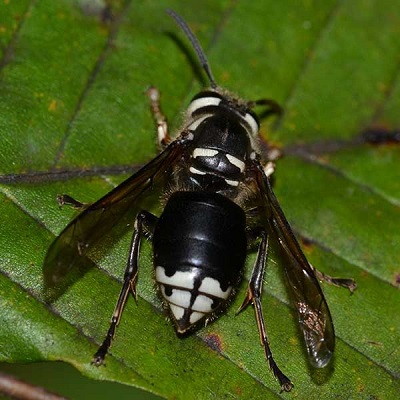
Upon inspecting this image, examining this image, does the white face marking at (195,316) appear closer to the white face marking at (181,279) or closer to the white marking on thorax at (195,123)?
the white face marking at (181,279)

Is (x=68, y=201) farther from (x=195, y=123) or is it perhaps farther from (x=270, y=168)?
(x=270, y=168)

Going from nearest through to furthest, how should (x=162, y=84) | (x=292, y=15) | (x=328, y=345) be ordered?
1. (x=328, y=345)
2. (x=162, y=84)
3. (x=292, y=15)

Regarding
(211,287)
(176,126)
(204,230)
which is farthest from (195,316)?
(176,126)

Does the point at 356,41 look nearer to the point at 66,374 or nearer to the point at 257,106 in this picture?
the point at 257,106

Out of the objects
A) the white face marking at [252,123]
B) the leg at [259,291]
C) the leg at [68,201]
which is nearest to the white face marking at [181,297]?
the leg at [259,291]

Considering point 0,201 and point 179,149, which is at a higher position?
point 179,149

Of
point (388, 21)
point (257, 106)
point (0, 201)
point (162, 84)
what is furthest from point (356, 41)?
point (0, 201)

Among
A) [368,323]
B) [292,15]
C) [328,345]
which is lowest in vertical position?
[368,323]

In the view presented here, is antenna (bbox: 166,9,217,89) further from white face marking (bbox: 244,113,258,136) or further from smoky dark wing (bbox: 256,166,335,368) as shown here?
smoky dark wing (bbox: 256,166,335,368)
